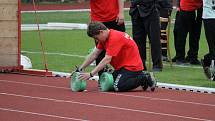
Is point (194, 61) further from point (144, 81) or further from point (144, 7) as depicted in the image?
point (144, 81)

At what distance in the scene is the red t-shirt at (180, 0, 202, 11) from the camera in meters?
15.7

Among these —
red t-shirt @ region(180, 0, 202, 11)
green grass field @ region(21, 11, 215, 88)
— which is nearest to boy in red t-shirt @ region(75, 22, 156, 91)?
green grass field @ region(21, 11, 215, 88)

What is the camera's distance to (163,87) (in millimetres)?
12453

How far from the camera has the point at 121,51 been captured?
1172 centimetres

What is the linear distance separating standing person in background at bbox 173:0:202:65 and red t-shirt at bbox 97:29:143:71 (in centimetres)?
421

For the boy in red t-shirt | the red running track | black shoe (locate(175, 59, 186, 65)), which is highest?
the boy in red t-shirt

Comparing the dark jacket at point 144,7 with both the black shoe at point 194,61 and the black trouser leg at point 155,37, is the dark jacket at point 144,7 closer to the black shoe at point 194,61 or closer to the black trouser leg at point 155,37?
the black trouser leg at point 155,37

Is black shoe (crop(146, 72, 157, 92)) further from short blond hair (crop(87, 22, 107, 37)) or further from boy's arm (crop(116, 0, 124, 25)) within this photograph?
boy's arm (crop(116, 0, 124, 25))

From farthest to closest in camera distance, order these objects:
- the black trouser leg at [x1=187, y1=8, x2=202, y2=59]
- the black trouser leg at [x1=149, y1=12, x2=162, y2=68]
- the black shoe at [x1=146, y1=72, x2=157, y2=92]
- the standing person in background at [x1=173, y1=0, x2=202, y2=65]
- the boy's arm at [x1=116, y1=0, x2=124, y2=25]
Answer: the black trouser leg at [x1=187, y1=8, x2=202, y2=59]
the standing person in background at [x1=173, y1=0, x2=202, y2=65]
the black trouser leg at [x1=149, y1=12, x2=162, y2=68]
the boy's arm at [x1=116, y1=0, x2=124, y2=25]
the black shoe at [x1=146, y1=72, x2=157, y2=92]

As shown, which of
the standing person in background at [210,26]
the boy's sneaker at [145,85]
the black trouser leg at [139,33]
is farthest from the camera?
the black trouser leg at [139,33]

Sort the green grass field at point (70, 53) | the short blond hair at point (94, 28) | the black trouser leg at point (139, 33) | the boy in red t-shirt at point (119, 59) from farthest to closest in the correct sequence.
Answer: the black trouser leg at point (139, 33), the green grass field at point (70, 53), the boy in red t-shirt at point (119, 59), the short blond hair at point (94, 28)

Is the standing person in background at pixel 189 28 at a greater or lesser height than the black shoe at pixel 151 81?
greater

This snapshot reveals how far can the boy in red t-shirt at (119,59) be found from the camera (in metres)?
11.5

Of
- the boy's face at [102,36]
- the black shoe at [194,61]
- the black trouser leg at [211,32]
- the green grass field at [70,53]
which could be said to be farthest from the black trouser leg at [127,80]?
the black shoe at [194,61]
